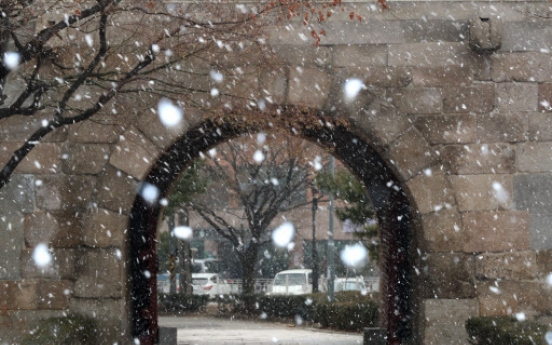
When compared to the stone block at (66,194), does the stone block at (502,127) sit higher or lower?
higher

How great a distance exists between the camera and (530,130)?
10.8 m

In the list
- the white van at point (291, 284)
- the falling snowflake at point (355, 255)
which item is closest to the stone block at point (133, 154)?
the white van at point (291, 284)

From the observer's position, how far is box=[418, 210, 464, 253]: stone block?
1062cm

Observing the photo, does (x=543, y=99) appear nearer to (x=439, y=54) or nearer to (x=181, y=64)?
(x=439, y=54)

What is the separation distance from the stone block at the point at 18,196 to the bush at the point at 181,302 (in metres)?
22.4

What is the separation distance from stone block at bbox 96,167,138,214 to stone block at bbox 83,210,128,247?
0.31 feet

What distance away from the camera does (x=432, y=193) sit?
10672 mm

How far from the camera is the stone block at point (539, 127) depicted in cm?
1077

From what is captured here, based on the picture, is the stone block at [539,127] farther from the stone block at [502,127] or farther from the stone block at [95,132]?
the stone block at [95,132]

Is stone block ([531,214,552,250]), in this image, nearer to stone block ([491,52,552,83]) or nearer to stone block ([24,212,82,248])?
stone block ([491,52,552,83])

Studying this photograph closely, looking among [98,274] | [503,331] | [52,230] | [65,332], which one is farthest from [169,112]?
[503,331]

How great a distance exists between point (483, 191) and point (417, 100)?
1259mm

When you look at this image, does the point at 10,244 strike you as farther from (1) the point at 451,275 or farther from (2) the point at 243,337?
(2) the point at 243,337

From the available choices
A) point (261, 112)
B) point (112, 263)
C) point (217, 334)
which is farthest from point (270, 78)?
point (217, 334)
